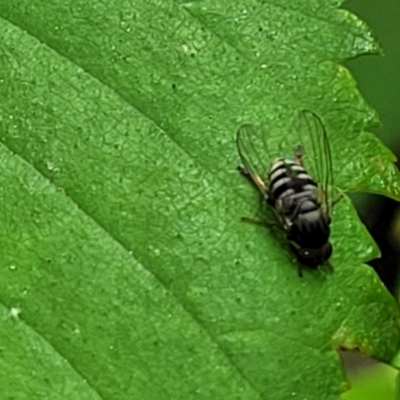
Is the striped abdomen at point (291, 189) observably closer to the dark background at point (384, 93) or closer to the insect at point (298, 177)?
the insect at point (298, 177)

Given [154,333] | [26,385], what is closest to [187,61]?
[154,333]

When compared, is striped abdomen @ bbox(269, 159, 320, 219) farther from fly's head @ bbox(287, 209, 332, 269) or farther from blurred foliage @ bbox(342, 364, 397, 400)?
blurred foliage @ bbox(342, 364, 397, 400)

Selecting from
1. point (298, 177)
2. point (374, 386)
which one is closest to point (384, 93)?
point (374, 386)

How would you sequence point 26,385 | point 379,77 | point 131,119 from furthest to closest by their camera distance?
1. point 379,77
2. point 131,119
3. point 26,385

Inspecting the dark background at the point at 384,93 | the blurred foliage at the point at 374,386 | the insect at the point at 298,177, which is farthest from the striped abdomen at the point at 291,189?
the dark background at the point at 384,93

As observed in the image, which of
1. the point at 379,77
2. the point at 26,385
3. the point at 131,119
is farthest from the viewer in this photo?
the point at 379,77

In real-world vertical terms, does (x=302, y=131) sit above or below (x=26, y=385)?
above

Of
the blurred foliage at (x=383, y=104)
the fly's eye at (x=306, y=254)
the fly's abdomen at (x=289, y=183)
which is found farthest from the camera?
the blurred foliage at (x=383, y=104)

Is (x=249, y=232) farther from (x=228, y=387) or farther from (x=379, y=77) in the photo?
(x=379, y=77)
